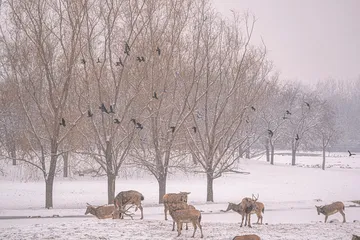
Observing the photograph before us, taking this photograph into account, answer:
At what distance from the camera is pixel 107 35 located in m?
23.4

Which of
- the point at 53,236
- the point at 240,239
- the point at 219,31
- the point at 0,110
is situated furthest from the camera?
the point at 0,110

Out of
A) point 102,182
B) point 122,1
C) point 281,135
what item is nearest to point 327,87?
point 281,135

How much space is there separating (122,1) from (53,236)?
1385cm

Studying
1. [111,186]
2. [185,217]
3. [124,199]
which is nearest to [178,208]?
[185,217]

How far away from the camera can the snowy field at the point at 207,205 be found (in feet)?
45.0

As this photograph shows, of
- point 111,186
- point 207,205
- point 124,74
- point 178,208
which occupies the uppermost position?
point 124,74

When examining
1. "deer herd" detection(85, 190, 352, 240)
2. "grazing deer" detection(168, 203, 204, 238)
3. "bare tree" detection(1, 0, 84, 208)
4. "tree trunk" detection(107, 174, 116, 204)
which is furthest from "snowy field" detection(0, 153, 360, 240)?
"bare tree" detection(1, 0, 84, 208)

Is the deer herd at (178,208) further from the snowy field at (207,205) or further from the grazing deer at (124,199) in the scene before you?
the snowy field at (207,205)

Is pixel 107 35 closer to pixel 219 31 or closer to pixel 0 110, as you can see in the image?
pixel 219 31

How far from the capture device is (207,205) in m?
24.7

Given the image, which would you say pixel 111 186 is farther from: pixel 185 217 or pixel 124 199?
pixel 185 217

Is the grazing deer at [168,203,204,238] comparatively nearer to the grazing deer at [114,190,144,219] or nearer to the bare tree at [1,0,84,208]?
the grazing deer at [114,190,144,219]

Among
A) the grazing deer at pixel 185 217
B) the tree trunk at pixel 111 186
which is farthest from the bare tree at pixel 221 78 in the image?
the grazing deer at pixel 185 217

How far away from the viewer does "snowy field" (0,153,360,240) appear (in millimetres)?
13703
